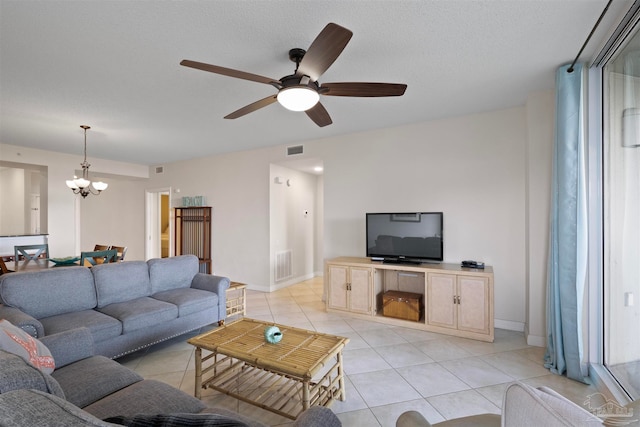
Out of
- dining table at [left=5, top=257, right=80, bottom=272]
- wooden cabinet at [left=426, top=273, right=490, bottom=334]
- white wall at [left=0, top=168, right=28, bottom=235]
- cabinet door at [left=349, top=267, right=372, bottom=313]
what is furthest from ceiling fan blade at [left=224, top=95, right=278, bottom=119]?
white wall at [left=0, top=168, right=28, bottom=235]

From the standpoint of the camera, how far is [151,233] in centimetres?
731

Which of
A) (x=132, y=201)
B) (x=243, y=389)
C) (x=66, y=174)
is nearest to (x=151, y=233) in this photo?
(x=132, y=201)

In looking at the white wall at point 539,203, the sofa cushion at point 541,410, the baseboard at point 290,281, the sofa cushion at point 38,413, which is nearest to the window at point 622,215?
the white wall at point 539,203

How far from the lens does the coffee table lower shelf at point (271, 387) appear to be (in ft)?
6.55

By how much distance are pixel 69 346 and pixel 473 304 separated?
3570 mm

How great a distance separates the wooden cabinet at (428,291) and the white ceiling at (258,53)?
199 centimetres

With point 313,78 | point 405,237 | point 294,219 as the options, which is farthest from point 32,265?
point 405,237

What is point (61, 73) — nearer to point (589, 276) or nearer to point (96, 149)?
point (96, 149)

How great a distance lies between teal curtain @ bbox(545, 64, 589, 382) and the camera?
2393 mm

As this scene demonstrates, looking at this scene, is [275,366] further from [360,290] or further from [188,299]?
[360,290]

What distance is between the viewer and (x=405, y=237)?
3.79m

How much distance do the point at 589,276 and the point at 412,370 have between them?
170 centimetres

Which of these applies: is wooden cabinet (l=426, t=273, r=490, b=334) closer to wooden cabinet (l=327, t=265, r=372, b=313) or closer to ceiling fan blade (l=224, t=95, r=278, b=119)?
wooden cabinet (l=327, t=265, r=372, b=313)

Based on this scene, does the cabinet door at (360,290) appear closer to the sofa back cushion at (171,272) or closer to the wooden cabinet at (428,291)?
the wooden cabinet at (428,291)
